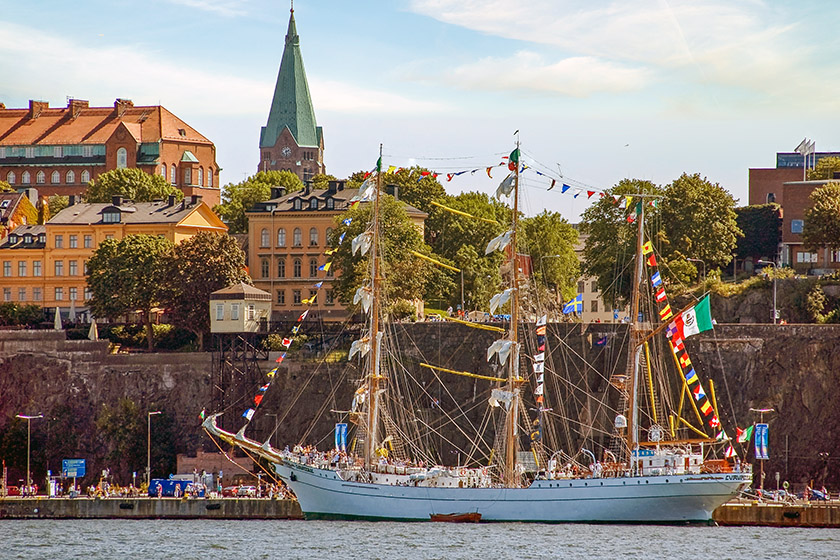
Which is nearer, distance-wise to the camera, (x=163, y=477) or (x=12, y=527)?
(x=12, y=527)

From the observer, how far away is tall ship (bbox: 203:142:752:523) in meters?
78.1

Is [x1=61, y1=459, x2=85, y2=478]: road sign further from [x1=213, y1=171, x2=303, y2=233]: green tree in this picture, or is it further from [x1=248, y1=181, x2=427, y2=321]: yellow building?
[x1=213, y1=171, x2=303, y2=233]: green tree

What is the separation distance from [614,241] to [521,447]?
2523 centimetres

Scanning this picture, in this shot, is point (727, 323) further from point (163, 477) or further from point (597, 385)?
point (163, 477)

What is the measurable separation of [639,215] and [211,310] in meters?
28.8

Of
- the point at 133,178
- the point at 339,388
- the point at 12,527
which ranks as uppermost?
the point at 133,178

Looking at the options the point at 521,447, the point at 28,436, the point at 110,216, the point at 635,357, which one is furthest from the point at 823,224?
the point at 110,216

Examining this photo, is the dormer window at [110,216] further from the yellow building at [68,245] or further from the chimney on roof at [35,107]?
the chimney on roof at [35,107]

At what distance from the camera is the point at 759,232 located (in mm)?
130250

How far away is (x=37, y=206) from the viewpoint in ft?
509

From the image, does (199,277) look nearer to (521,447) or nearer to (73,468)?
(73,468)

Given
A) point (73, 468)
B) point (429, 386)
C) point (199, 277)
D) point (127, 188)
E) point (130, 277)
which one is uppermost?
point (127, 188)

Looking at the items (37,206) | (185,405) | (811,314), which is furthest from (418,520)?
(37,206)

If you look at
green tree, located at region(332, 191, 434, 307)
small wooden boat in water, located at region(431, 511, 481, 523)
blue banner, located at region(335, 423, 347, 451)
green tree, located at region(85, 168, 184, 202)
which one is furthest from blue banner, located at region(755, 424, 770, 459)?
green tree, located at region(85, 168, 184, 202)
